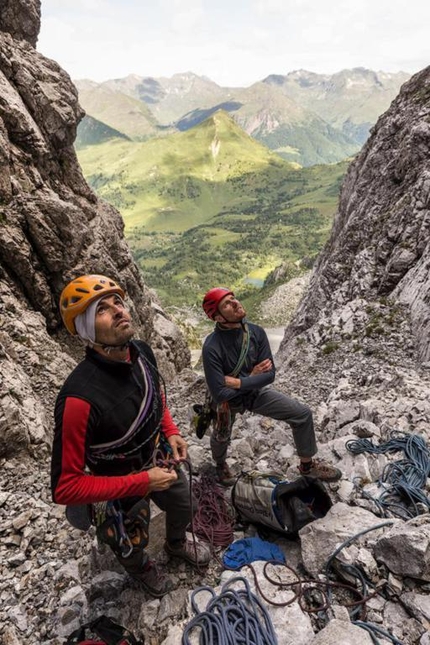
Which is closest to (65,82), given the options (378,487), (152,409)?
(152,409)

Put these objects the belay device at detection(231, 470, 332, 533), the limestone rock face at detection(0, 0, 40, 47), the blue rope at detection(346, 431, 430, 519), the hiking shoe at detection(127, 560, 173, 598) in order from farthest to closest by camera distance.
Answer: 1. the limestone rock face at detection(0, 0, 40, 47)
2. the blue rope at detection(346, 431, 430, 519)
3. the belay device at detection(231, 470, 332, 533)
4. the hiking shoe at detection(127, 560, 173, 598)

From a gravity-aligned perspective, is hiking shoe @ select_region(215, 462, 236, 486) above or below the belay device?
below

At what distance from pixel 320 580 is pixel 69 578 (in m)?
3.85

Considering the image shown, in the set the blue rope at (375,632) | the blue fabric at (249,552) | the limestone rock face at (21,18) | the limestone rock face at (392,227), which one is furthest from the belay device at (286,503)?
the limestone rock face at (21,18)

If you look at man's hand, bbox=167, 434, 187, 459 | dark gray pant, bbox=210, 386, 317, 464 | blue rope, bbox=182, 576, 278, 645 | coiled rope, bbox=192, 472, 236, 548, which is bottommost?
coiled rope, bbox=192, 472, 236, 548

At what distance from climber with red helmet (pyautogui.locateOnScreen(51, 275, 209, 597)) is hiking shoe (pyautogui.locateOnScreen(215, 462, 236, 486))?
2.84 metres

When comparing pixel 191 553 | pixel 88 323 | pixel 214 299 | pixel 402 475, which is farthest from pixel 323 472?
pixel 88 323

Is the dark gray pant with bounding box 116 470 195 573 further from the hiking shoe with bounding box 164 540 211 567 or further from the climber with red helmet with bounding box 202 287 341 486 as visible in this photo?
the climber with red helmet with bounding box 202 287 341 486

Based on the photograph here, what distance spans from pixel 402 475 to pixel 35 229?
52.8 ft

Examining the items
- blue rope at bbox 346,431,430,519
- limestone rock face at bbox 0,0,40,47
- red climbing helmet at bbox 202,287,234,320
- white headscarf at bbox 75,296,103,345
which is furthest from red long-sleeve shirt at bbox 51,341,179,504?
limestone rock face at bbox 0,0,40,47

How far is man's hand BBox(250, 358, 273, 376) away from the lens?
7.00 meters

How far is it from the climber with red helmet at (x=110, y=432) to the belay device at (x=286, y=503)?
162 centimetres

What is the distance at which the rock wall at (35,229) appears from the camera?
1130cm

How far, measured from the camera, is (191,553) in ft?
18.8
